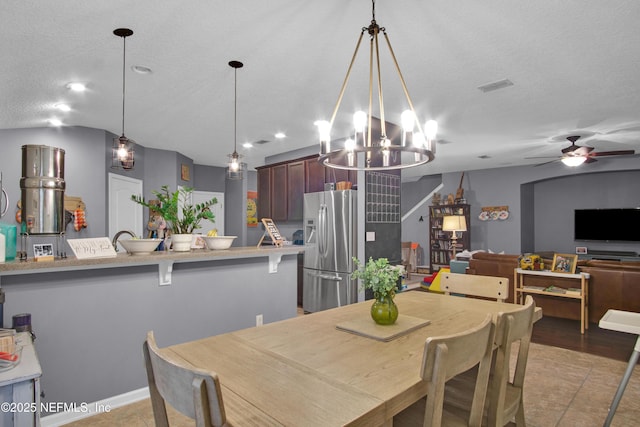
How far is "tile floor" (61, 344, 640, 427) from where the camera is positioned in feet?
7.64

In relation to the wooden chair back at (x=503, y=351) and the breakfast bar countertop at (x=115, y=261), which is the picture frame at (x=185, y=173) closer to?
the breakfast bar countertop at (x=115, y=261)

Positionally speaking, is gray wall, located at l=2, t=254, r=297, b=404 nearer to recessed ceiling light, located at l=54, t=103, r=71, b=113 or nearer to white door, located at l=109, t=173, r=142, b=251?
recessed ceiling light, located at l=54, t=103, r=71, b=113

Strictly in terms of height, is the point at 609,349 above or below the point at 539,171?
below

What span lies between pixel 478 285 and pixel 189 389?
2.28m

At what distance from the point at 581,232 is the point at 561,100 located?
546cm

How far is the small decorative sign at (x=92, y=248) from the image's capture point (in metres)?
2.20

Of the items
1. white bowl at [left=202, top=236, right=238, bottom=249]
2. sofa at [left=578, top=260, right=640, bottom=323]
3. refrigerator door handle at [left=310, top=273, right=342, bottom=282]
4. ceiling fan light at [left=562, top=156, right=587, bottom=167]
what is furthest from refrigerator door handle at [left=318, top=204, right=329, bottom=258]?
ceiling fan light at [left=562, top=156, right=587, bottom=167]

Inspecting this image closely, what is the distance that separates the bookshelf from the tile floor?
5.55m

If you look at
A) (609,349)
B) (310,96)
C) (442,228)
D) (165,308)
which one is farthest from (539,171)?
(165,308)

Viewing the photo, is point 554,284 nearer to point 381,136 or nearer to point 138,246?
point 381,136

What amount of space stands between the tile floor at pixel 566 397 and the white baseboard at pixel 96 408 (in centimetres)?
4

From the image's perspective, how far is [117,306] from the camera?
2471 millimetres

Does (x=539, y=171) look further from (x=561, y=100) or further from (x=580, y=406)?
(x=580, y=406)

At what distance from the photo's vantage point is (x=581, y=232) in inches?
315
